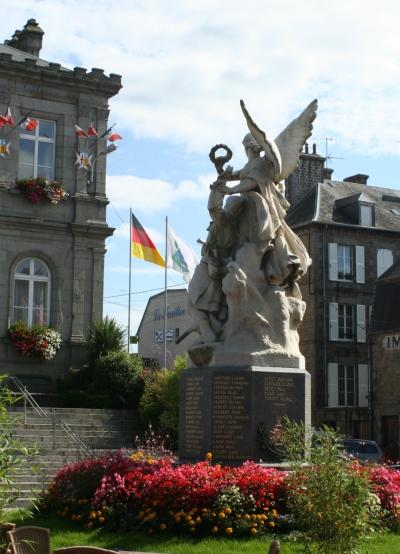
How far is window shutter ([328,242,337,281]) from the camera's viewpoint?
45.4 meters

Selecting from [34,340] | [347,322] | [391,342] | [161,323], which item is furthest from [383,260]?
[34,340]

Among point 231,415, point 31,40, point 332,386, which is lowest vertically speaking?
point 231,415

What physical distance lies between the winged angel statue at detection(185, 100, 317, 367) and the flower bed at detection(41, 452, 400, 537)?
1645mm

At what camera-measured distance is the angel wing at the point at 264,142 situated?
12955mm

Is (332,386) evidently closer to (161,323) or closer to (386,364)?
(386,364)

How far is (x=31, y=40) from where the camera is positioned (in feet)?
119

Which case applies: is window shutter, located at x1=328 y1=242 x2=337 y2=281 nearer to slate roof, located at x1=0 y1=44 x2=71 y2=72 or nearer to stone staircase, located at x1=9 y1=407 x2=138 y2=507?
slate roof, located at x1=0 y1=44 x2=71 y2=72

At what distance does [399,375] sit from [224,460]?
1119 inches

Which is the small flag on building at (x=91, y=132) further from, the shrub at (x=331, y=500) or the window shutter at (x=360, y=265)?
the shrub at (x=331, y=500)

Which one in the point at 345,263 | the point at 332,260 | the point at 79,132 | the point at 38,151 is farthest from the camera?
the point at 345,263

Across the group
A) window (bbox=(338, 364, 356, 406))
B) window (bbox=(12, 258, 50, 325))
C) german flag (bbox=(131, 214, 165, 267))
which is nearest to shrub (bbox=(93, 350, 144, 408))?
window (bbox=(12, 258, 50, 325))

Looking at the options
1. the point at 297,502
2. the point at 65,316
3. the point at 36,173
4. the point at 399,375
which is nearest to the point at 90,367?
the point at 65,316

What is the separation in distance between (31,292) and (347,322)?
63.0 feet

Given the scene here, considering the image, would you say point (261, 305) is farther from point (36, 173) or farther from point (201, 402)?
point (36, 173)
